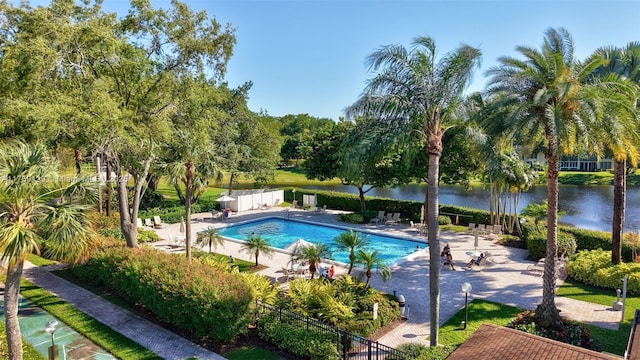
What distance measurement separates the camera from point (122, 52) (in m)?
15.9

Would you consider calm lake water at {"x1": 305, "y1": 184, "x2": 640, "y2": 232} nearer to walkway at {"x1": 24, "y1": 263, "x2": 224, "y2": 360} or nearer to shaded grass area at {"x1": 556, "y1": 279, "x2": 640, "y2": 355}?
shaded grass area at {"x1": 556, "y1": 279, "x2": 640, "y2": 355}

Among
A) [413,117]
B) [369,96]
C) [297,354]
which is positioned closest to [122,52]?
[369,96]

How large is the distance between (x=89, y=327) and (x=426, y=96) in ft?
40.7

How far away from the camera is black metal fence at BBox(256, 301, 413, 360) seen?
34.1 ft

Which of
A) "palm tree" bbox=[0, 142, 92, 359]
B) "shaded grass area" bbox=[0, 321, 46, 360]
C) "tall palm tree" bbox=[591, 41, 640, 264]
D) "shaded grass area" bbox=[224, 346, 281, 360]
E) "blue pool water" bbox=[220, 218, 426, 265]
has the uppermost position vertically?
"tall palm tree" bbox=[591, 41, 640, 264]

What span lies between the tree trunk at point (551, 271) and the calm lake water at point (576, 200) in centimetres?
2389

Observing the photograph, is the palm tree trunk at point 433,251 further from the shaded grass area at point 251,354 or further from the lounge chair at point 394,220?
the lounge chair at point 394,220

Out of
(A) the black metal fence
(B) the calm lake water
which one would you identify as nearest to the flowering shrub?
(A) the black metal fence

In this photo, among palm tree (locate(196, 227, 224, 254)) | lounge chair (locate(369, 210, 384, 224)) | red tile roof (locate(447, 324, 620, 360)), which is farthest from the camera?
lounge chair (locate(369, 210, 384, 224))

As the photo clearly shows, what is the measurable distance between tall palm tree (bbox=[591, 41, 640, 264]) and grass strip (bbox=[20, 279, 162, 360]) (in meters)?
14.9

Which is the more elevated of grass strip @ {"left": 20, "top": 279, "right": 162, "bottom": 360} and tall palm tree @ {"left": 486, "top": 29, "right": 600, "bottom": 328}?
tall palm tree @ {"left": 486, "top": 29, "right": 600, "bottom": 328}

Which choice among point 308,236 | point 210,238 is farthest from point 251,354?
point 308,236

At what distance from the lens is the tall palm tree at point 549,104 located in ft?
39.1

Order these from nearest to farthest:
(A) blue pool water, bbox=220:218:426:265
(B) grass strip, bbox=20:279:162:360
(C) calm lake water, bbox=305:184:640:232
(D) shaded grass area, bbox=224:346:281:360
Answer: (D) shaded grass area, bbox=224:346:281:360 → (B) grass strip, bbox=20:279:162:360 → (A) blue pool water, bbox=220:218:426:265 → (C) calm lake water, bbox=305:184:640:232
